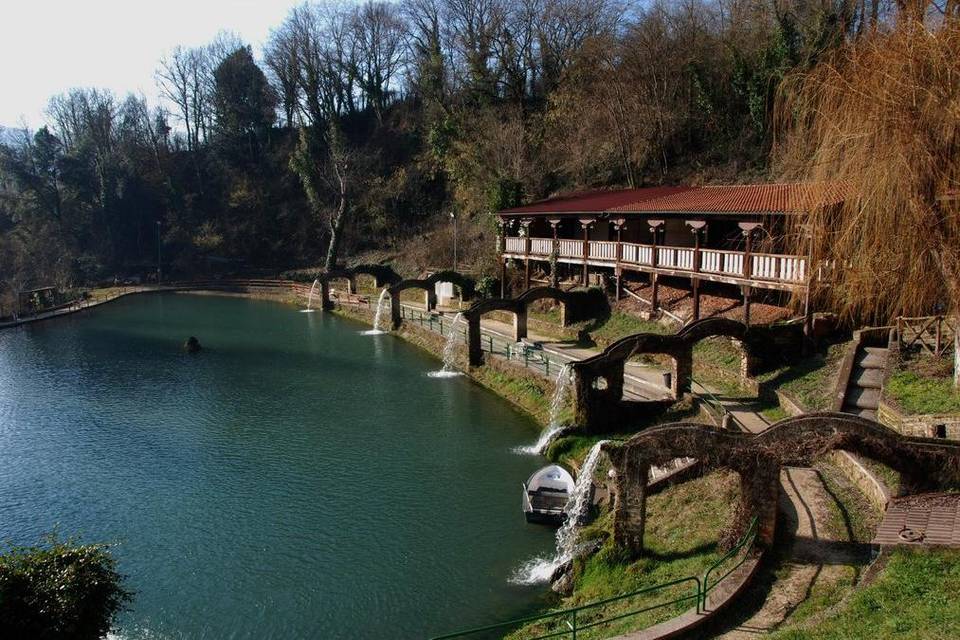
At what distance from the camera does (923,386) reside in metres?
17.5

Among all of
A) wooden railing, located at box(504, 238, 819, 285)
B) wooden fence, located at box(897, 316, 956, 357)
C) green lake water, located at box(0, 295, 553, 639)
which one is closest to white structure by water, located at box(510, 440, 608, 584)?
green lake water, located at box(0, 295, 553, 639)

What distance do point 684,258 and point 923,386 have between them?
40.5 ft

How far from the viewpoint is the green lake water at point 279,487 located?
14.5m

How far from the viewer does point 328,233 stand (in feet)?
237

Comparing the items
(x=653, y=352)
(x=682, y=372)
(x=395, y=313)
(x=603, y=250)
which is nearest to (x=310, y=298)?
(x=395, y=313)

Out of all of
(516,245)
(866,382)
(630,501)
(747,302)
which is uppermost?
(516,245)

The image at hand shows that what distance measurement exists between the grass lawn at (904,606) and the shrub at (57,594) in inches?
406

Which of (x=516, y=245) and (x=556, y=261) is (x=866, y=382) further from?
(x=516, y=245)

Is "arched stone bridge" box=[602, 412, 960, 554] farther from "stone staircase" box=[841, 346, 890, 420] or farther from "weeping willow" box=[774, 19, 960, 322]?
"stone staircase" box=[841, 346, 890, 420]

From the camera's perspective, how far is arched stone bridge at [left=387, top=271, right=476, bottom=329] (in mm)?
42062

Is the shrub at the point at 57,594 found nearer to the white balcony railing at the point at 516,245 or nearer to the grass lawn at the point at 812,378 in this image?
the grass lawn at the point at 812,378

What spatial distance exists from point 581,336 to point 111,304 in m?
44.2

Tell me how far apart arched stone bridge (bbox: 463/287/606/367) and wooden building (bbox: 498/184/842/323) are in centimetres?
155

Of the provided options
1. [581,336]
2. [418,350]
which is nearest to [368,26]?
[418,350]
